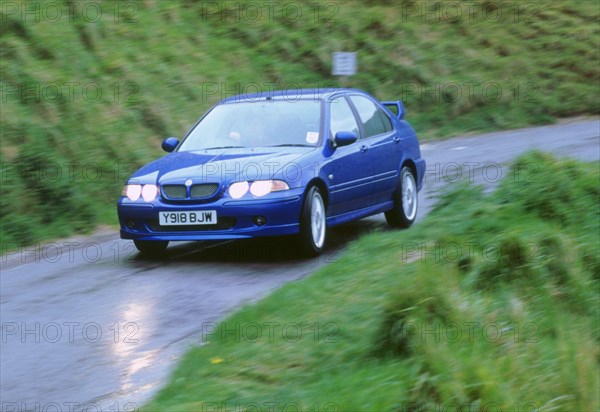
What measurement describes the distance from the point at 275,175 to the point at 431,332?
4109 millimetres

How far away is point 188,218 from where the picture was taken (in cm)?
996

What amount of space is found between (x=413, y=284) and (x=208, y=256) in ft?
14.7

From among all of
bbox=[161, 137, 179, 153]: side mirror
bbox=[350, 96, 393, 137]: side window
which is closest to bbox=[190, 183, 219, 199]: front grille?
bbox=[161, 137, 179, 153]: side mirror

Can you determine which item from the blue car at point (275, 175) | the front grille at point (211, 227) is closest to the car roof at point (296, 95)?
the blue car at point (275, 175)

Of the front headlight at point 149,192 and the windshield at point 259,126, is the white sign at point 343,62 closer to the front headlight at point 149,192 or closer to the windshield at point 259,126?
the windshield at point 259,126

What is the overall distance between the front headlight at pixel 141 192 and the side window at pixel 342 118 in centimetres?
197

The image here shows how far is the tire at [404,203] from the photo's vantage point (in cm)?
1195

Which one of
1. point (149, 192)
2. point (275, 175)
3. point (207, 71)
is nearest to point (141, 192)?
point (149, 192)

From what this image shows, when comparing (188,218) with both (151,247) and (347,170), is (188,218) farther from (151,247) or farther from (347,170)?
(347,170)

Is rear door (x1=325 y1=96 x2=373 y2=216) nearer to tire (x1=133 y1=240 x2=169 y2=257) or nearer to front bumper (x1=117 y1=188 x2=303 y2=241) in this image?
front bumper (x1=117 y1=188 x2=303 y2=241)

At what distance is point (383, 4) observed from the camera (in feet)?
100

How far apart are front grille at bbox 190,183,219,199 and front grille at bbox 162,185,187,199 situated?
3.5 inches

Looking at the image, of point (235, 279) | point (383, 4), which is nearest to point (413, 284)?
point (235, 279)

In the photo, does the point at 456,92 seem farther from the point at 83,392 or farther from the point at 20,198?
the point at 83,392
